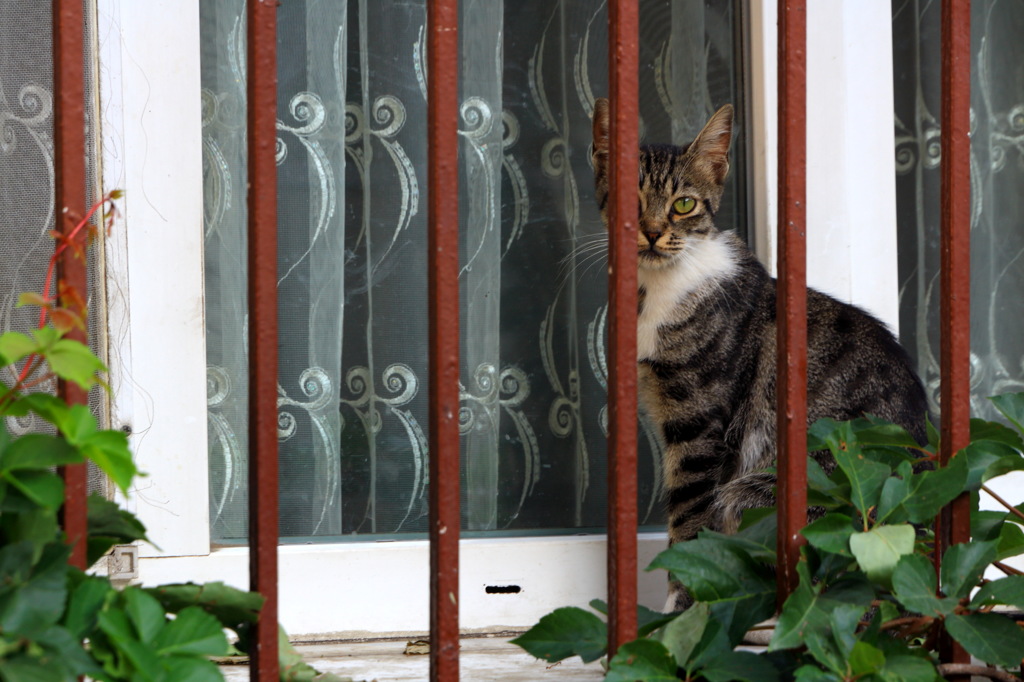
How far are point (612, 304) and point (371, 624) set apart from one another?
4.34 feet

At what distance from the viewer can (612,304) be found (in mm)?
961

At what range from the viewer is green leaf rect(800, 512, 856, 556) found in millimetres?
927

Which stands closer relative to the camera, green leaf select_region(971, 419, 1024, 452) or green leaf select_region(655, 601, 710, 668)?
green leaf select_region(655, 601, 710, 668)

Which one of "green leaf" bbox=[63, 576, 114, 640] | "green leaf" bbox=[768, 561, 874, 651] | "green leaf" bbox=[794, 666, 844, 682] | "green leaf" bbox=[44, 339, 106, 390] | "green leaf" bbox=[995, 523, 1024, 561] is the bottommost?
"green leaf" bbox=[794, 666, 844, 682]

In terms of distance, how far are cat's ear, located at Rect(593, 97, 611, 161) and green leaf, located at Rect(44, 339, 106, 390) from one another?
4.83 feet

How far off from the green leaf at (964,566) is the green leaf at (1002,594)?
2cm

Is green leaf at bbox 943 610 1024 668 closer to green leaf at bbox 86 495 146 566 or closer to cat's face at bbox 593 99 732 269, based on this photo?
green leaf at bbox 86 495 146 566

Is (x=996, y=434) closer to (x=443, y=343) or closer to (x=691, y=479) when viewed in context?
(x=443, y=343)

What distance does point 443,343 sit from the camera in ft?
3.07

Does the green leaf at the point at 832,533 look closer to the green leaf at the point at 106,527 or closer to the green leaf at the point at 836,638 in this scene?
the green leaf at the point at 836,638

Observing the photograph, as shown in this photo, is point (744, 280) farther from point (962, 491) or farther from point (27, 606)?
point (27, 606)

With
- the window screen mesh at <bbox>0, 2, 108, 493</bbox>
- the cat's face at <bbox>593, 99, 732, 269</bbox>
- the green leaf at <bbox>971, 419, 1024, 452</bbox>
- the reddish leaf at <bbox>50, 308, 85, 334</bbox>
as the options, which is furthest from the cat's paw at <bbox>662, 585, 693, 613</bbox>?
the reddish leaf at <bbox>50, 308, 85, 334</bbox>

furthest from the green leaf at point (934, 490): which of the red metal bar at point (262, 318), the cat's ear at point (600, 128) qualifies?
the cat's ear at point (600, 128)

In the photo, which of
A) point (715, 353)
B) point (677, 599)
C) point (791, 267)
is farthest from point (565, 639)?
point (715, 353)
